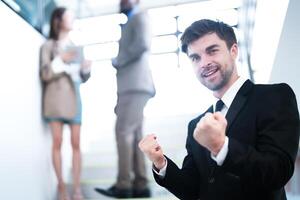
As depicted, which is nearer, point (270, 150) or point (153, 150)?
point (270, 150)

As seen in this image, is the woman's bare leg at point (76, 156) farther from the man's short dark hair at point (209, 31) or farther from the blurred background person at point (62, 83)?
the man's short dark hair at point (209, 31)

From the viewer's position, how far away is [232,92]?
101 centimetres

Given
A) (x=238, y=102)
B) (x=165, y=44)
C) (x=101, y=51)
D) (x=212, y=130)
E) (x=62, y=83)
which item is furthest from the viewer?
(x=165, y=44)

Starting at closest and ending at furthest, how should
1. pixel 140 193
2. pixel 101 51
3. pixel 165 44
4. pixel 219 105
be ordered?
pixel 219 105 < pixel 140 193 < pixel 101 51 < pixel 165 44

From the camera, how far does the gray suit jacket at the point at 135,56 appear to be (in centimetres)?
214

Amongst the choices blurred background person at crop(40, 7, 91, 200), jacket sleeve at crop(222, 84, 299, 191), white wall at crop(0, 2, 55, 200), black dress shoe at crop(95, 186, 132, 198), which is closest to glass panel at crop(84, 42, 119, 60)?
blurred background person at crop(40, 7, 91, 200)

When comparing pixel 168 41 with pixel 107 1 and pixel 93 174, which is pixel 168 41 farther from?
pixel 93 174

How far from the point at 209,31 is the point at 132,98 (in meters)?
1.17

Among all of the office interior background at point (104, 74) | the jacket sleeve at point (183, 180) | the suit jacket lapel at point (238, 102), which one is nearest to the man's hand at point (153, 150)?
the jacket sleeve at point (183, 180)

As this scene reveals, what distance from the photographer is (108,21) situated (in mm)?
3154

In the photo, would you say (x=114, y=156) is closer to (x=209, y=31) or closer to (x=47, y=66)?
(x=47, y=66)

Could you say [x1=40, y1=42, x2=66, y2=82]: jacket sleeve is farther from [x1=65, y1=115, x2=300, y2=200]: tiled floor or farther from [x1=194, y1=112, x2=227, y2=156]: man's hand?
[x1=194, y1=112, x2=227, y2=156]: man's hand

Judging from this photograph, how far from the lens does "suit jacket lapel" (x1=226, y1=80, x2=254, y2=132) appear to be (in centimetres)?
93

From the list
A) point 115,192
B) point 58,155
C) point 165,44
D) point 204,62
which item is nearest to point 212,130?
point 204,62
